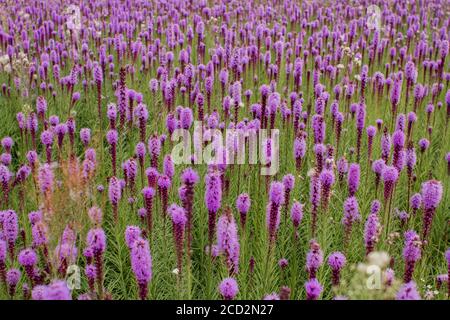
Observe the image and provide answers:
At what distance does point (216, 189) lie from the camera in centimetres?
269

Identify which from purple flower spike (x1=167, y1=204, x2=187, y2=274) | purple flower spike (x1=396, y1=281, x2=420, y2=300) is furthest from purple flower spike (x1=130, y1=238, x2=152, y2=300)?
purple flower spike (x1=396, y1=281, x2=420, y2=300)

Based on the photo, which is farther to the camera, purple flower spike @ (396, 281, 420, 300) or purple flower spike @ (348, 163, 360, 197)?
purple flower spike @ (348, 163, 360, 197)

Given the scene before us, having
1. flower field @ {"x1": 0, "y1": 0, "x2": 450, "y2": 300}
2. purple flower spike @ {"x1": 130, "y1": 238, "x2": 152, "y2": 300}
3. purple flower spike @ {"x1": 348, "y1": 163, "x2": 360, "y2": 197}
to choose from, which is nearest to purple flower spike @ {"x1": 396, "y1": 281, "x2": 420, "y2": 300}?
flower field @ {"x1": 0, "y1": 0, "x2": 450, "y2": 300}

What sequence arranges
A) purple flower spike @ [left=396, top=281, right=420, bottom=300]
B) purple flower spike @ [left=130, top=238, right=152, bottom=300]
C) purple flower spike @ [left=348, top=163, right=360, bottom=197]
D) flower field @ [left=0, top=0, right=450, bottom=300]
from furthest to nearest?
purple flower spike @ [left=348, top=163, right=360, bottom=197] → flower field @ [left=0, top=0, right=450, bottom=300] → purple flower spike @ [left=130, top=238, right=152, bottom=300] → purple flower spike @ [left=396, top=281, right=420, bottom=300]

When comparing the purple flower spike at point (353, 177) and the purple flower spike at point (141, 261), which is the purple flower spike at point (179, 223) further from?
the purple flower spike at point (353, 177)

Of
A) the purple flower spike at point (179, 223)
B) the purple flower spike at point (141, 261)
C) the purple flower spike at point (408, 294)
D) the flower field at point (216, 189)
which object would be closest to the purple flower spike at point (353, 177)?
the flower field at point (216, 189)

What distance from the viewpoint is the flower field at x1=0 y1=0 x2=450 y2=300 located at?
8.68 feet

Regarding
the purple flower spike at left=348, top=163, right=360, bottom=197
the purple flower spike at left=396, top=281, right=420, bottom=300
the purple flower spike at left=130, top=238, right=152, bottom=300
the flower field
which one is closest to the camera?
the purple flower spike at left=396, top=281, right=420, bottom=300

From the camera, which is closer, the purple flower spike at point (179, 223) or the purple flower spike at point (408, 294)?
the purple flower spike at point (408, 294)

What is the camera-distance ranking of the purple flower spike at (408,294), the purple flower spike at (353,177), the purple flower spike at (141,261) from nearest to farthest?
the purple flower spike at (408,294)
the purple flower spike at (141,261)
the purple flower spike at (353,177)

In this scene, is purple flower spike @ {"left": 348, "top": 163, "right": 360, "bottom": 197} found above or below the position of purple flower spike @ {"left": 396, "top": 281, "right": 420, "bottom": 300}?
below

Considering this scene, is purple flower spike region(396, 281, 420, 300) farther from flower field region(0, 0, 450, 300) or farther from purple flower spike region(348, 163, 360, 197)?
purple flower spike region(348, 163, 360, 197)

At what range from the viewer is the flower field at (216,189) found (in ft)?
8.68
